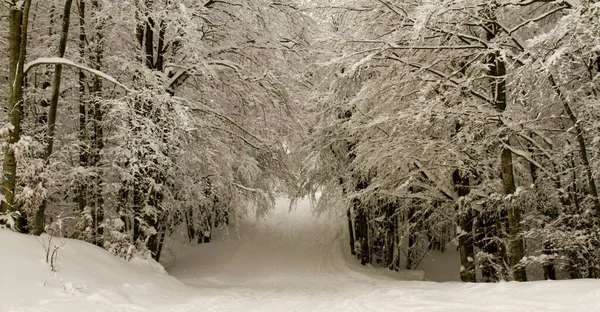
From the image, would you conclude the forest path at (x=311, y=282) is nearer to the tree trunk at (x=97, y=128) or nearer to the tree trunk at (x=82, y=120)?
the tree trunk at (x=97, y=128)

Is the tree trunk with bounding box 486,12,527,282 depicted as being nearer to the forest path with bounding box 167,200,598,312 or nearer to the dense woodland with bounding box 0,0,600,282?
the dense woodland with bounding box 0,0,600,282

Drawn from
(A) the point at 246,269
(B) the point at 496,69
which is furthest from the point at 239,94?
(A) the point at 246,269

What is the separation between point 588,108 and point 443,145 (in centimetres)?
255

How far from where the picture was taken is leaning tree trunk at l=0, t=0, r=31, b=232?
23.9 ft

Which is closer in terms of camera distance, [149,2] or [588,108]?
[588,108]

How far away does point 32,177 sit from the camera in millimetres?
7914

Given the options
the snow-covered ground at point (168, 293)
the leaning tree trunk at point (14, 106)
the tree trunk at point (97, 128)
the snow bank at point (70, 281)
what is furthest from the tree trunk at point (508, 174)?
the tree trunk at point (97, 128)

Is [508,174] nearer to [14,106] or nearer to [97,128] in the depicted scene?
[14,106]

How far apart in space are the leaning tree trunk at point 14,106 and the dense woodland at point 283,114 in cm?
3

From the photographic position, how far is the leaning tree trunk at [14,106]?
727cm

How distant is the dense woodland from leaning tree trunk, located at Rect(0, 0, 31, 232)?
28mm

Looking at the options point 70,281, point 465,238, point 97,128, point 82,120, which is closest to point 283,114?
point 97,128

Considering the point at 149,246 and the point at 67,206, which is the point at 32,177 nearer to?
the point at 149,246

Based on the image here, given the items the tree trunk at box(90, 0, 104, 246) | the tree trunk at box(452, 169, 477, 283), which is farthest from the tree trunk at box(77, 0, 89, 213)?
the tree trunk at box(452, 169, 477, 283)
